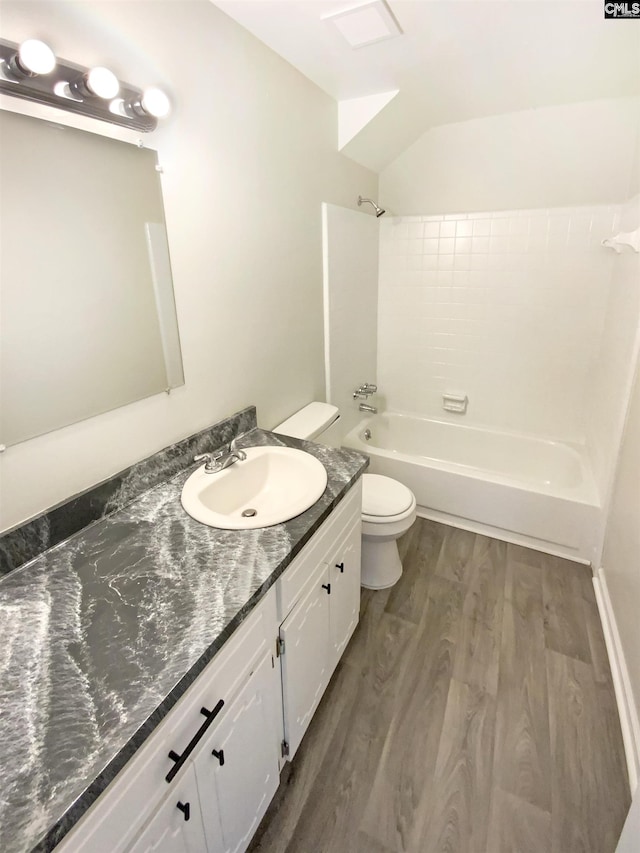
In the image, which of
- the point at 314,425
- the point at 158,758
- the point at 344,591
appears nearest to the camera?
the point at 158,758

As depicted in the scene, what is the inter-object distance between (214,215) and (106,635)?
4.23 feet

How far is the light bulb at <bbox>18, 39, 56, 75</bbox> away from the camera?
2.71ft

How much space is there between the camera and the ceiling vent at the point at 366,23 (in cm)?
134

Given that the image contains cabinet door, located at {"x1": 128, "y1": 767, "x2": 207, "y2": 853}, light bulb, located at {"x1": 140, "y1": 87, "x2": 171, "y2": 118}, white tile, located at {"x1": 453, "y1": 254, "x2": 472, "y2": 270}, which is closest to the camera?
cabinet door, located at {"x1": 128, "y1": 767, "x2": 207, "y2": 853}

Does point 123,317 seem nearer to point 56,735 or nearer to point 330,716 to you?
point 56,735

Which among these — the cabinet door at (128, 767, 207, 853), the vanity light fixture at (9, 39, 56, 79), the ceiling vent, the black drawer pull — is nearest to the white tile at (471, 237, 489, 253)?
the ceiling vent

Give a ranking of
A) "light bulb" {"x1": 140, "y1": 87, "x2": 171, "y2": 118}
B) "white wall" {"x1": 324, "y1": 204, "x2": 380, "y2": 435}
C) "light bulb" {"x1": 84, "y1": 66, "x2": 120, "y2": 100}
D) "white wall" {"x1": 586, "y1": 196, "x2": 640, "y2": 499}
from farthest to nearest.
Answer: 1. "white wall" {"x1": 324, "y1": 204, "x2": 380, "y2": 435}
2. "white wall" {"x1": 586, "y1": 196, "x2": 640, "y2": 499}
3. "light bulb" {"x1": 140, "y1": 87, "x2": 171, "y2": 118}
4. "light bulb" {"x1": 84, "y1": 66, "x2": 120, "y2": 100}

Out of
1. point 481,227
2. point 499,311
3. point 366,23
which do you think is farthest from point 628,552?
point 366,23

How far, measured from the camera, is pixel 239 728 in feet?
3.10

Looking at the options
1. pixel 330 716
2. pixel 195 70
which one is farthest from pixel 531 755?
pixel 195 70

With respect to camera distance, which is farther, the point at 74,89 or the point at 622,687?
the point at 622,687

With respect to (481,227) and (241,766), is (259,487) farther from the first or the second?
(481,227)

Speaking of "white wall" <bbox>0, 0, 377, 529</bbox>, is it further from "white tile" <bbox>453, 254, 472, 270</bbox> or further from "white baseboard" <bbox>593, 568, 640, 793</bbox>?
"white baseboard" <bbox>593, 568, 640, 793</bbox>

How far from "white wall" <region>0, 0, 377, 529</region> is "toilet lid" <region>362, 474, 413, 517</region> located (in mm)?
558
